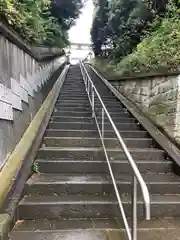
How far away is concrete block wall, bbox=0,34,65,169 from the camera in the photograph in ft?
11.4

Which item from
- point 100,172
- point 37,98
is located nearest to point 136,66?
point 37,98

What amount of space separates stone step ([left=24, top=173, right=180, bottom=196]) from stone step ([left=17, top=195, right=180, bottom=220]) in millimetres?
141

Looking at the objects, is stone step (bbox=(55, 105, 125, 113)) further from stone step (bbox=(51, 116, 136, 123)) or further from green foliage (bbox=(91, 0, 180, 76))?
green foliage (bbox=(91, 0, 180, 76))

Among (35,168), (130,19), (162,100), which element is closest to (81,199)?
(35,168)

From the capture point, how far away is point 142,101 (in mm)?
5953

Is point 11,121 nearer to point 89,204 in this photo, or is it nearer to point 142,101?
point 89,204

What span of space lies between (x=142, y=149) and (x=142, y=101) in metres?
1.80

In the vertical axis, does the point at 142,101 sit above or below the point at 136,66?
below

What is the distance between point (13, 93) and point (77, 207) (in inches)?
69.5

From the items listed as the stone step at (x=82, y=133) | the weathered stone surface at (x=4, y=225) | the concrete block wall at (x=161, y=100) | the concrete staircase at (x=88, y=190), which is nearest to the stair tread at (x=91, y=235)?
the concrete staircase at (x=88, y=190)

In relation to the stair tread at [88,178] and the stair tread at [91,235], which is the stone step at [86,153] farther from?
the stair tread at [91,235]

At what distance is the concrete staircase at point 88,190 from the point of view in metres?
2.77

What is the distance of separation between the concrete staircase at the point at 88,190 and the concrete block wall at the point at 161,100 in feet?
1.20

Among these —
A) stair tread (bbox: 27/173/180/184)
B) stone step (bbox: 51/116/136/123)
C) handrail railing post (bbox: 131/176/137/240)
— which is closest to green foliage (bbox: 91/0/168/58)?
stone step (bbox: 51/116/136/123)
